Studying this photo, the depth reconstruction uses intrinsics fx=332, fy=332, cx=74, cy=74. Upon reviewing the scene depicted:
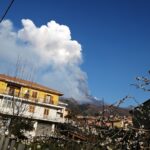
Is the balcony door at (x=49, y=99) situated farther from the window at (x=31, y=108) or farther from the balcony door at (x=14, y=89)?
the balcony door at (x=14, y=89)

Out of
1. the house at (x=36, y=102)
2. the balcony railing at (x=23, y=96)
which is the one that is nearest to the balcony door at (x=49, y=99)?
the house at (x=36, y=102)

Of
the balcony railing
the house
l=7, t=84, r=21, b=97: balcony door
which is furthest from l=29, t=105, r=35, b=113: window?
l=7, t=84, r=21, b=97: balcony door

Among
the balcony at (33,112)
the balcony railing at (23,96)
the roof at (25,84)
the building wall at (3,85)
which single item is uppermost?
the roof at (25,84)

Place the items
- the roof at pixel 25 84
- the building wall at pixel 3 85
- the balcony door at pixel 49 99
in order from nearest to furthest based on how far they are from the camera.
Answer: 1. the building wall at pixel 3 85
2. the roof at pixel 25 84
3. the balcony door at pixel 49 99

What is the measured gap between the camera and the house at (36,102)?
62750 millimetres

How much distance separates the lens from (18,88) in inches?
2744

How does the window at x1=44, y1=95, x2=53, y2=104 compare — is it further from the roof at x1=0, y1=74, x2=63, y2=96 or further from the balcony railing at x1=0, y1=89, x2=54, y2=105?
the roof at x1=0, y1=74, x2=63, y2=96

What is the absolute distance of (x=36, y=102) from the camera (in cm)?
6631

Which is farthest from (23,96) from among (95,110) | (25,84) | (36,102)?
(95,110)

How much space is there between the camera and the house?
62.8m

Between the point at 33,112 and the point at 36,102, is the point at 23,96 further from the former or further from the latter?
the point at 33,112

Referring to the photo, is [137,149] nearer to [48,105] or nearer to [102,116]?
[102,116]

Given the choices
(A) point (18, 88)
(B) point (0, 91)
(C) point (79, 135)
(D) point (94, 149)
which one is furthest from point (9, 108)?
(D) point (94, 149)

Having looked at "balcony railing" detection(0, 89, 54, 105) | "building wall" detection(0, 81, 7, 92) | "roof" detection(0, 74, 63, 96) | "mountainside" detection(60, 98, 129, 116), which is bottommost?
"mountainside" detection(60, 98, 129, 116)
